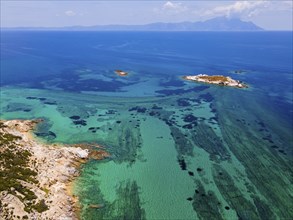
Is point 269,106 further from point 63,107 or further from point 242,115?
point 63,107

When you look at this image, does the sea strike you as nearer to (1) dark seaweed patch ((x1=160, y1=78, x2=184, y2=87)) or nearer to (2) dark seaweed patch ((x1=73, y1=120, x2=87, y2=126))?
(2) dark seaweed patch ((x1=73, y1=120, x2=87, y2=126))

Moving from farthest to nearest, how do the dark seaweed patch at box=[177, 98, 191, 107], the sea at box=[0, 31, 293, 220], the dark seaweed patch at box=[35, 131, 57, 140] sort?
the dark seaweed patch at box=[177, 98, 191, 107] → the dark seaweed patch at box=[35, 131, 57, 140] → the sea at box=[0, 31, 293, 220]

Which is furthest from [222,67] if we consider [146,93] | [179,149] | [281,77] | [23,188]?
[23,188]

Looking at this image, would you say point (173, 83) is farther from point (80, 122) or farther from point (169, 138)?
point (169, 138)

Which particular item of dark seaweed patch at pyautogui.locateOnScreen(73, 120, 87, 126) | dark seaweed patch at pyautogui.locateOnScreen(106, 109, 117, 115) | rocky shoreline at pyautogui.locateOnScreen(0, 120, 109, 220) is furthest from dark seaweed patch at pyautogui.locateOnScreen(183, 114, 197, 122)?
rocky shoreline at pyautogui.locateOnScreen(0, 120, 109, 220)

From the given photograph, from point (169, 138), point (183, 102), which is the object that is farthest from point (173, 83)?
point (169, 138)

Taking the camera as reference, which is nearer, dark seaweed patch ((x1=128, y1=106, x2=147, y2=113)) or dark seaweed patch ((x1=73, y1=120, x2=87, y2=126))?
dark seaweed patch ((x1=73, y1=120, x2=87, y2=126))

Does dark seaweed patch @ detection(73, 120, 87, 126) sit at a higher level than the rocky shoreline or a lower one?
lower
